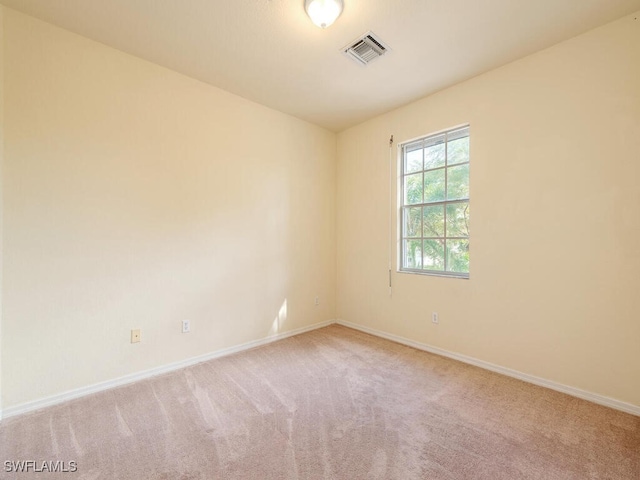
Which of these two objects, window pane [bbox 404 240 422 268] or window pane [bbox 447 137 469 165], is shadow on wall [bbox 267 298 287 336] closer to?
window pane [bbox 404 240 422 268]

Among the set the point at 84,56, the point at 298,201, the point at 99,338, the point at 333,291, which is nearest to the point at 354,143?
the point at 298,201

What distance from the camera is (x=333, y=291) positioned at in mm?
4238

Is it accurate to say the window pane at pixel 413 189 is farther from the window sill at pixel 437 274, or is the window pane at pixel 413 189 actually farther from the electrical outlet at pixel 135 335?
the electrical outlet at pixel 135 335

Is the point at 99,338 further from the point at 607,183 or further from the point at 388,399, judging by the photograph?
the point at 607,183

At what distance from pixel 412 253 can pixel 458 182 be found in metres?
0.94

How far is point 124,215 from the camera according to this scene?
8.05 feet

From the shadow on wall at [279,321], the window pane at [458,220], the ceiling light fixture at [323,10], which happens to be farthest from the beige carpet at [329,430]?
the ceiling light fixture at [323,10]

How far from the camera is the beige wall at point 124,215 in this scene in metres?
2.05

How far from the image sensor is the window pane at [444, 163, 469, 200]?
2.93 meters

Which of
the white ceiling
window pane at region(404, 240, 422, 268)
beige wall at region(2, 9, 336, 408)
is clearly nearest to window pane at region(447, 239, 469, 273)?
window pane at region(404, 240, 422, 268)

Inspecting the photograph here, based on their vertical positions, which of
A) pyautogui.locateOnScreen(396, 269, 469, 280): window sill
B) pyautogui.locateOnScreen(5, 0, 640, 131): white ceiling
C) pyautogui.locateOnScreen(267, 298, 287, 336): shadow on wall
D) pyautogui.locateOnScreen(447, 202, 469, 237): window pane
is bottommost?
pyautogui.locateOnScreen(267, 298, 287, 336): shadow on wall

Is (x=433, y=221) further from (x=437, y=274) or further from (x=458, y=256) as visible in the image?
(x=437, y=274)
